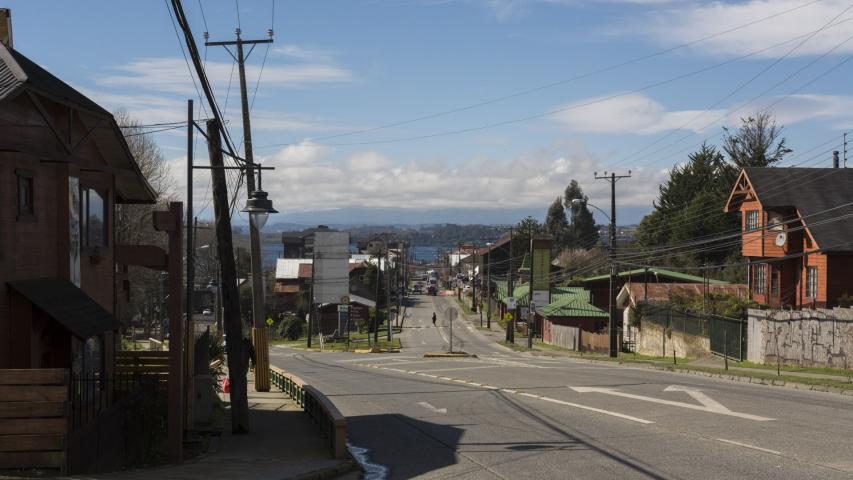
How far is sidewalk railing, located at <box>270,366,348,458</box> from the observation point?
50.1ft

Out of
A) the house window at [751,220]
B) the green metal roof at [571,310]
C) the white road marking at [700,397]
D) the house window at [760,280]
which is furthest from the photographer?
the green metal roof at [571,310]

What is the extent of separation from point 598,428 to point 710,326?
2639 centimetres

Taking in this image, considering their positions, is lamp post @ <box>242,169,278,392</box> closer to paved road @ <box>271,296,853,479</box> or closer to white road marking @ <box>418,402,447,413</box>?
paved road @ <box>271,296,853,479</box>

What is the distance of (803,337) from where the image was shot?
33.5m

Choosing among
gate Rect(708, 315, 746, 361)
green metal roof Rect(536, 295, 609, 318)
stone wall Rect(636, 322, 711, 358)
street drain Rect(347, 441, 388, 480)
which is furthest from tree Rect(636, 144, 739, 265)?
street drain Rect(347, 441, 388, 480)

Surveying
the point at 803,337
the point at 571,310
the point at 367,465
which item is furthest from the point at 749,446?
the point at 571,310

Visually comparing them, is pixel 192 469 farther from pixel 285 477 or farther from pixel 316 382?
pixel 316 382

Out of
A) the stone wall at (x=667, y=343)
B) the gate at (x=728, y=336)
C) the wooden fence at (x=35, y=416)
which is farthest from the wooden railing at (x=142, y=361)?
the stone wall at (x=667, y=343)

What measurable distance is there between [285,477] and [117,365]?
908cm

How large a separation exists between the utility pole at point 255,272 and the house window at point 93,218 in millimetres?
5835

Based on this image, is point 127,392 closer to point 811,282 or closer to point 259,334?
point 259,334

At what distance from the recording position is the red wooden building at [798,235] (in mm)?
43656

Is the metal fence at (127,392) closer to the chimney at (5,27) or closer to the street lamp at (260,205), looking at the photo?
the street lamp at (260,205)

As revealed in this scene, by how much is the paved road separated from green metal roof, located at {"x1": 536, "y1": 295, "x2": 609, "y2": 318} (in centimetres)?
4045
